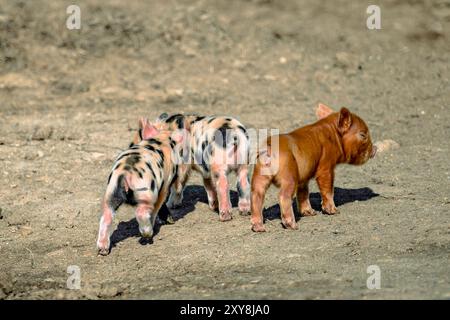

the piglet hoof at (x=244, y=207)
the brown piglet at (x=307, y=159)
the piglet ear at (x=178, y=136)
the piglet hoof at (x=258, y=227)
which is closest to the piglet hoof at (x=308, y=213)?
the brown piglet at (x=307, y=159)

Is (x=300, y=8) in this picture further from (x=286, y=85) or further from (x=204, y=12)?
(x=286, y=85)

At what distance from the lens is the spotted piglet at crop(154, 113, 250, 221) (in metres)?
10.9

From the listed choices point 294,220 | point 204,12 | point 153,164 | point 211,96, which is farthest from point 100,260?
point 204,12

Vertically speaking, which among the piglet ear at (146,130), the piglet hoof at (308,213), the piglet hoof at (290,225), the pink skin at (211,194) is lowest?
the piglet hoof at (290,225)

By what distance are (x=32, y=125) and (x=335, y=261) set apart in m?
6.70

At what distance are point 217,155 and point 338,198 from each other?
1741 millimetres

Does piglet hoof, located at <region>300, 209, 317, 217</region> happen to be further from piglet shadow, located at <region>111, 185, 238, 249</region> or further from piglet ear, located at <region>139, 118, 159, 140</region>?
piglet ear, located at <region>139, 118, 159, 140</region>

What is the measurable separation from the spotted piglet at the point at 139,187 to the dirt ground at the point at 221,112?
304 mm

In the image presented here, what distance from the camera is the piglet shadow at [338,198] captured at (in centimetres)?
1129

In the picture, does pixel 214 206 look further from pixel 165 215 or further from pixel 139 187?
pixel 139 187

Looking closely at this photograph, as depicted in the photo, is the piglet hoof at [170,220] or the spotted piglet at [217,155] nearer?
the spotted piglet at [217,155]

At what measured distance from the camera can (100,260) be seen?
32.9ft

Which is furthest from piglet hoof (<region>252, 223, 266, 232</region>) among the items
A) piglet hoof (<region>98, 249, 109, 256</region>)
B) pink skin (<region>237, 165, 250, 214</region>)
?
piglet hoof (<region>98, 249, 109, 256</region>)

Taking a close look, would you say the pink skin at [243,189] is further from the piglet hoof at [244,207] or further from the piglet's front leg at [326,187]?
the piglet's front leg at [326,187]
